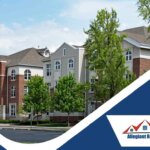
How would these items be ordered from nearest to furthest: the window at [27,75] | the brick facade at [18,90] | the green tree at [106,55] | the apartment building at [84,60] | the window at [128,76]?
1. the green tree at [106,55]
2. the window at [128,76]
3. the apartment building at [84,60]
4. the brick facade at [18,90]
5. the window at [27,75]

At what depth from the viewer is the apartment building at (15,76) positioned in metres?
70.1

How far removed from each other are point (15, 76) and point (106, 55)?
4018 centimetres

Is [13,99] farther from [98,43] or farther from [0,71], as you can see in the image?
[98,43]

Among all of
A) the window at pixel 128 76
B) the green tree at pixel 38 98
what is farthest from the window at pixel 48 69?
the window at pixel 128 76

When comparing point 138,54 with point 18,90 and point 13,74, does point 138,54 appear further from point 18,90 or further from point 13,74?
point 13,74

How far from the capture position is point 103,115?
145 inches

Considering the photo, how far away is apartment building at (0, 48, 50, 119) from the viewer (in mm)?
70062

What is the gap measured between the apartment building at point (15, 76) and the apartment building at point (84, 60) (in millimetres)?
7126

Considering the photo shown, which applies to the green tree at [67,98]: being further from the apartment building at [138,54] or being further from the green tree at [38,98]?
the apartment building at [138,54]

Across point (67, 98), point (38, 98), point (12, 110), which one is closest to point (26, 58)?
point (12, 110)

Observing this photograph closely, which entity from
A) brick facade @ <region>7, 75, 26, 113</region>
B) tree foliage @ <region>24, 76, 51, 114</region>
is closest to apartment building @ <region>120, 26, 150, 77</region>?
tree foliage @ <region>24, 76, 51, 114</region>

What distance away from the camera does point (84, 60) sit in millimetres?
58094

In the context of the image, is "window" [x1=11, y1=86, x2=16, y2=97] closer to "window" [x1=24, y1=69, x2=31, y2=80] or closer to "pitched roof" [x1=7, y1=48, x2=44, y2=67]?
"window" [x1=24, y1=69, x2=31, y2=80]

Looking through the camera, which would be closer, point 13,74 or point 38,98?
point 38,98
